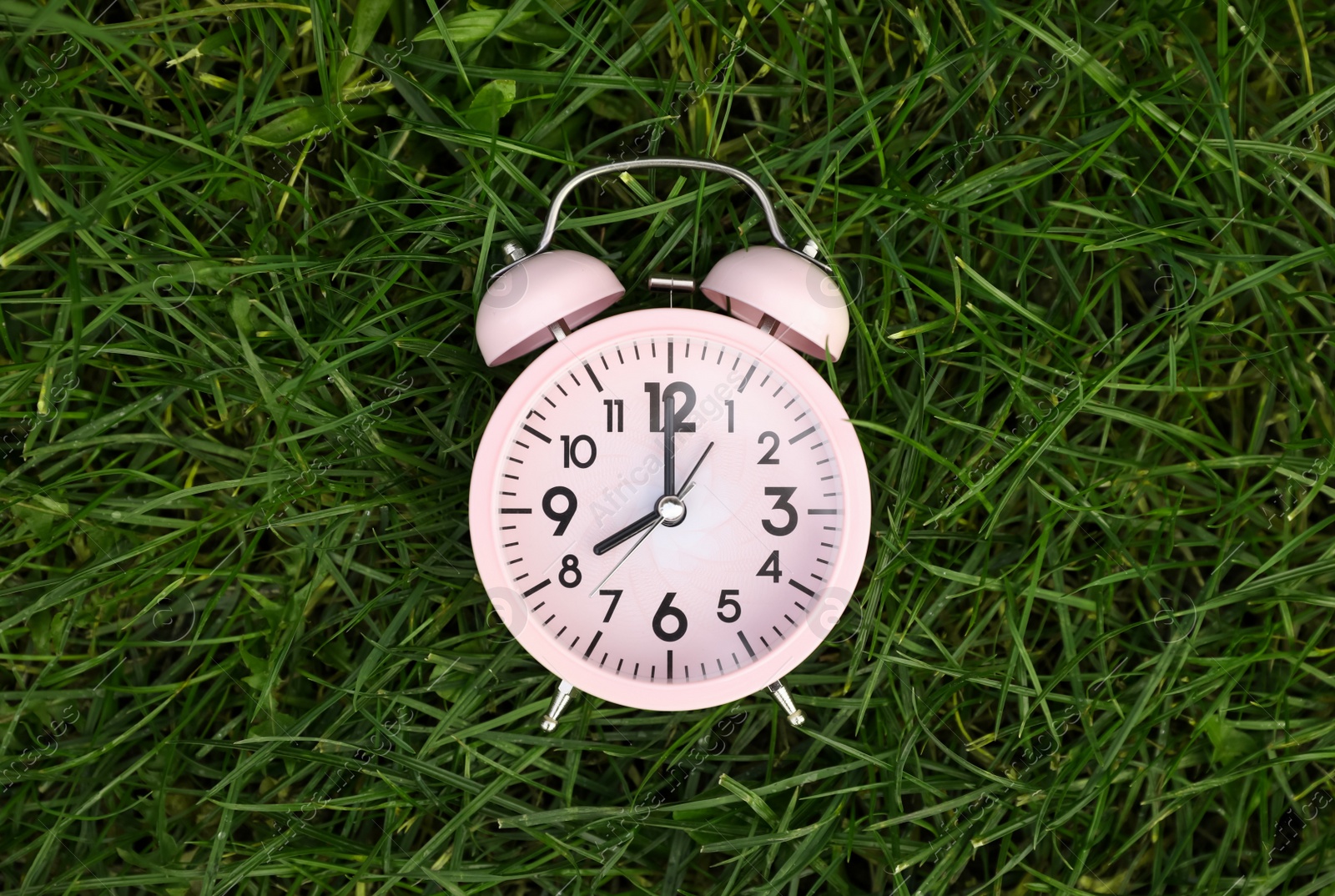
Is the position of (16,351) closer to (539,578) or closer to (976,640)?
(539,578)

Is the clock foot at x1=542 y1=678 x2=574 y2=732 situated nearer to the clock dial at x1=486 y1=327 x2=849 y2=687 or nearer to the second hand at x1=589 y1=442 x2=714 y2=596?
the clock dial at x1=486 y1=327 x2=849 y2=687

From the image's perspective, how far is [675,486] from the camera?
162cm

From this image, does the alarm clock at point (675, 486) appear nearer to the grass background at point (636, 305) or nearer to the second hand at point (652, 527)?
the second hand at point (652, 527)

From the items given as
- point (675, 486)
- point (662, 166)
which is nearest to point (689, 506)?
point (675, 486)

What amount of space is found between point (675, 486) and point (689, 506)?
0.15 feet

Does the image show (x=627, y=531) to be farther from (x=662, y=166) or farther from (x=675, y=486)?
(x=662, y=166)

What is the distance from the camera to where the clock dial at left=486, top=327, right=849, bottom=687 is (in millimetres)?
1646

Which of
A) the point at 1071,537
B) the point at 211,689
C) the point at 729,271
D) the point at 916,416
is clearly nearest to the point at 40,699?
the point at 211,689

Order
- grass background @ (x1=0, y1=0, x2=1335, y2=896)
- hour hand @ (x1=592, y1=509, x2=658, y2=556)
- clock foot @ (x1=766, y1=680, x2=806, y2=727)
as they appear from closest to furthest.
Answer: hour hand @ (x1=592, y1=509, x2=658, y2=556) → clock foot @ (x1=766, y1=680, x2=806, y2=727) → grass background @ (x1=0, y1=0, x2=1335, y2=896)

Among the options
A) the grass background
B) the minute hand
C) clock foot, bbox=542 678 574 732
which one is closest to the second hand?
the minute hand

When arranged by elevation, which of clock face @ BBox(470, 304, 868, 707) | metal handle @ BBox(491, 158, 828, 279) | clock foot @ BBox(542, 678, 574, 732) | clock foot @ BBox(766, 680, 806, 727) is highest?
metal handle @ BBox(491, 158, 828, 279)

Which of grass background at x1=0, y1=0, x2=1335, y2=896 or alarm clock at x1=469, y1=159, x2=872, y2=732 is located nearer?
alarm clock at x1=469, y1=159, x2=872, y2=732

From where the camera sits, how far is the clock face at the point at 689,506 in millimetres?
1643

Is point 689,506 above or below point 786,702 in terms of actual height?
above
